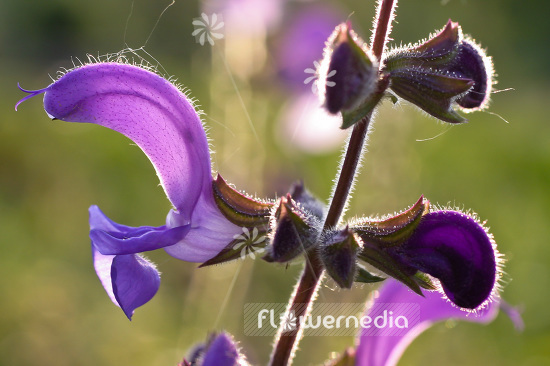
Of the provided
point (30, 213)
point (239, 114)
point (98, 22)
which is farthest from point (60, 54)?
point (239, 114)

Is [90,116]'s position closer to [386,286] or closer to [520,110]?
[386,286]

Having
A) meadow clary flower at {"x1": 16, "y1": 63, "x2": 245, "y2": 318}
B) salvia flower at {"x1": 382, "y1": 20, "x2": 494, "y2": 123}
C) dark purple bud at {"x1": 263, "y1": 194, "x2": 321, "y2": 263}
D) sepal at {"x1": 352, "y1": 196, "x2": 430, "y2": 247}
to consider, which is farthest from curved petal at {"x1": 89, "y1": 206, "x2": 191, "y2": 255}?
salvia flower at {"x1": 382, "y1": 20, "x2": 494, "y2": 123}

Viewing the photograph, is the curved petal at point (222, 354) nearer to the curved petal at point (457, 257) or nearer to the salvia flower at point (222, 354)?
the salvia flower at point (222, 354)

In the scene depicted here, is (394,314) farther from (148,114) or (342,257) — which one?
(148,114)

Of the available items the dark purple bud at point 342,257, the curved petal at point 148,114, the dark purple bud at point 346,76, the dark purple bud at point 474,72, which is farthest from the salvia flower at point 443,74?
the curved petal at point 148,114

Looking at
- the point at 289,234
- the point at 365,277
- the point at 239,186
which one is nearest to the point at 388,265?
the point at 365,277

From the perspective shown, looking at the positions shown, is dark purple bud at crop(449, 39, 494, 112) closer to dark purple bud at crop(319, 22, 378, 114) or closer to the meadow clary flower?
dark purple bud at crop(319, 22, 378, 114)
